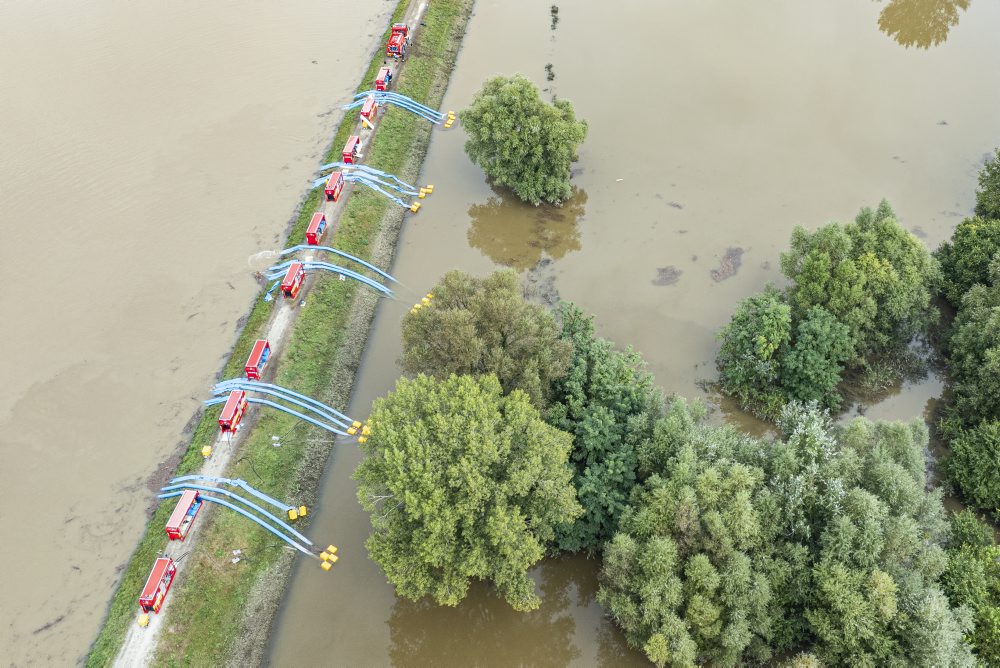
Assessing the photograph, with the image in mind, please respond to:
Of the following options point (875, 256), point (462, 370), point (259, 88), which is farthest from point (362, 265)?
point (875, 256)

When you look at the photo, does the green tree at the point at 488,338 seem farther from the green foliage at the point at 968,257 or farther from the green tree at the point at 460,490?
the green foliage at the point at 968,257

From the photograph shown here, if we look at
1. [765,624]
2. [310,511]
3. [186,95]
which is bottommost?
[765,624]

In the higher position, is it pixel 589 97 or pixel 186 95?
pixel 589 97

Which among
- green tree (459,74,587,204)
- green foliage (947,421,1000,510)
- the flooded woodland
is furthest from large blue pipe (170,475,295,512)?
green foliage (947,421,1000,510)

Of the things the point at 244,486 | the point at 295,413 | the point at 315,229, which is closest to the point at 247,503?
the point at 244,486

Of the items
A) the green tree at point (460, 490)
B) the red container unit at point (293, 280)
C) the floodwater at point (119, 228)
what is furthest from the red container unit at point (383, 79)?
the green tree at point (460, 490)

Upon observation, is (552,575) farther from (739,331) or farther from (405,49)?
(405,49)
